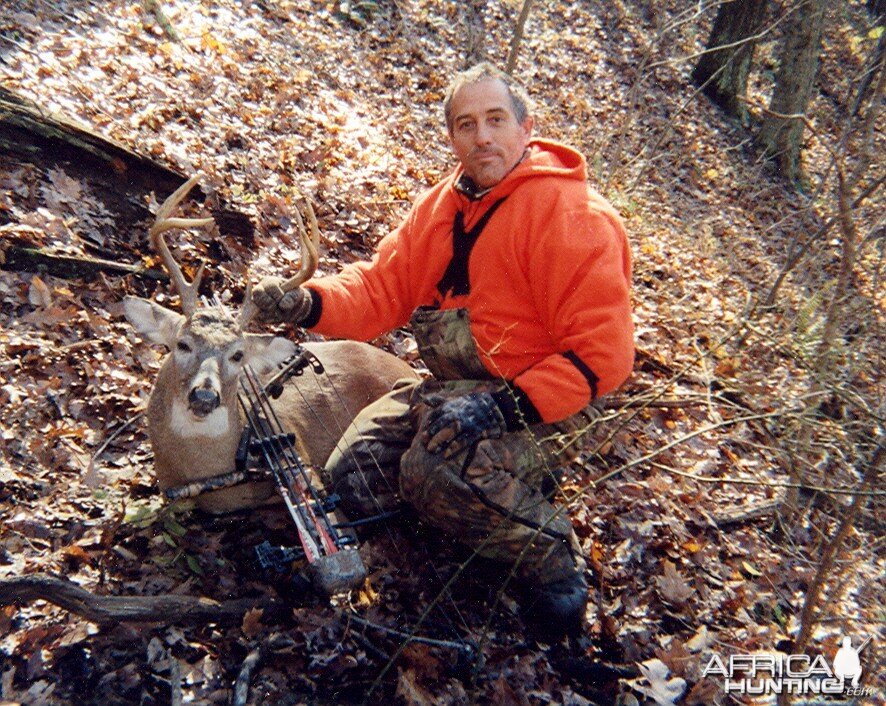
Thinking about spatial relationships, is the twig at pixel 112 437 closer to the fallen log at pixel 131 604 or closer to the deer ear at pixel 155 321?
the deer ear at pixel 155 321

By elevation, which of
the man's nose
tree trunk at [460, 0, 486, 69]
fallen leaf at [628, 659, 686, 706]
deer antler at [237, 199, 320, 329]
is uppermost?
tree trunk at [460, 0, 486, 69]

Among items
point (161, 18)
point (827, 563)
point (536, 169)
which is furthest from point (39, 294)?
point (827, 563)

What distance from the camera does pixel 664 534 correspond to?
4.65 meters

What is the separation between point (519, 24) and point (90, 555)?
27.5 ft

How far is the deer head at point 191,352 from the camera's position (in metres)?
3.68

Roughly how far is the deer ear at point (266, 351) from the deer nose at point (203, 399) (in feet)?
1.78

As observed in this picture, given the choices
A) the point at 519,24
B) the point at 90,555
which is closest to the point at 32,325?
the point at 90,555

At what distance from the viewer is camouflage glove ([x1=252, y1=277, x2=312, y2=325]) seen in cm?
384

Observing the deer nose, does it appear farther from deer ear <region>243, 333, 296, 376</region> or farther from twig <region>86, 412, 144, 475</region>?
twig <region>86, 412, 144, 475</region>

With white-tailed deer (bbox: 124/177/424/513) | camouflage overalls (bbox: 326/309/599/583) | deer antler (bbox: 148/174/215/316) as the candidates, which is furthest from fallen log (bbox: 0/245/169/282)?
camouflage overalls (bbox: 326/309/599/583)

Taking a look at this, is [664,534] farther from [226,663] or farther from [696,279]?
[696,279]

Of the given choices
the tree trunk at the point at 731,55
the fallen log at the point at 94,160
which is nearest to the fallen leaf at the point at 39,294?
the fallen log at the point at 94,160

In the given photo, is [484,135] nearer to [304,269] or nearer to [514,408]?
[304,269]

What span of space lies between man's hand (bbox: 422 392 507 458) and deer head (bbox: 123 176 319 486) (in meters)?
1.07
